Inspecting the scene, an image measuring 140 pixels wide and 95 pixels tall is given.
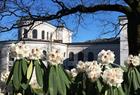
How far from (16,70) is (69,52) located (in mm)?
88914

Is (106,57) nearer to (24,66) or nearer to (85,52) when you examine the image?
(24,66)

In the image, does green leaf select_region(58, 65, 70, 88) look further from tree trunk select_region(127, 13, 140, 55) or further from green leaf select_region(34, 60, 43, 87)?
tree trunk select_region(127, 13, 140, 55)

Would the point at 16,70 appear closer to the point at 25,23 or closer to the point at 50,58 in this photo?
the point at 50,58

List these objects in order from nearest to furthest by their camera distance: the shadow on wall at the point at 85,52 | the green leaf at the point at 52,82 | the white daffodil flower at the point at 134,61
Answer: the green leaf at the point at 52,82 < the white daffodil flower at the point at 134,61 < the shadow on wall at the point at 85,52

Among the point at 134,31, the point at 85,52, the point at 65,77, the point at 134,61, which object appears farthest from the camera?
the point at 85,52

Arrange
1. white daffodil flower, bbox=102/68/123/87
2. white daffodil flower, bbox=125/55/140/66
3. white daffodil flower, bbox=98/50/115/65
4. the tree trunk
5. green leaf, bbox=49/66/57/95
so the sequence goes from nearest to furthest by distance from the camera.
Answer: white daffodil flower, bbox=102/68/123/87
green leaf, bbox=49/66/57/95
white daffodil flower, bbox=98/50/115/65
white daffodil flower, bbox=125/55/140/66
the tree trunk

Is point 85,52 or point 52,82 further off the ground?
point 52,82

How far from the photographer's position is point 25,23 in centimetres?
1459

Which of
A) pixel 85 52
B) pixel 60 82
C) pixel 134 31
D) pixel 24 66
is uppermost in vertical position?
pixel 134 31

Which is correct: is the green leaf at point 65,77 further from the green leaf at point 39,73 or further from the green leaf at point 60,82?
the green leaf at point 39,73

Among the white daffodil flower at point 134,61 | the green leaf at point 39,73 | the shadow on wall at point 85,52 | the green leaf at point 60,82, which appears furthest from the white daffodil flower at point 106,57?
the shadow on wall at point 85,52

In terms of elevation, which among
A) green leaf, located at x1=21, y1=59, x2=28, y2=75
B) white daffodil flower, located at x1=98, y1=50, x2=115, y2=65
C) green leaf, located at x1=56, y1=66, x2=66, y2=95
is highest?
white daffodil flower, located at x1=98, y1=50, x2=115, y2=65

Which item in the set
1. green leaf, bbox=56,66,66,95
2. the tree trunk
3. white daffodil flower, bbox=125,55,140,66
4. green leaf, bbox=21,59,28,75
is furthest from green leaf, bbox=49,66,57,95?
the tree trunk

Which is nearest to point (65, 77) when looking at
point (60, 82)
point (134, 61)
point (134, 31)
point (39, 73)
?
point (60, 82)
